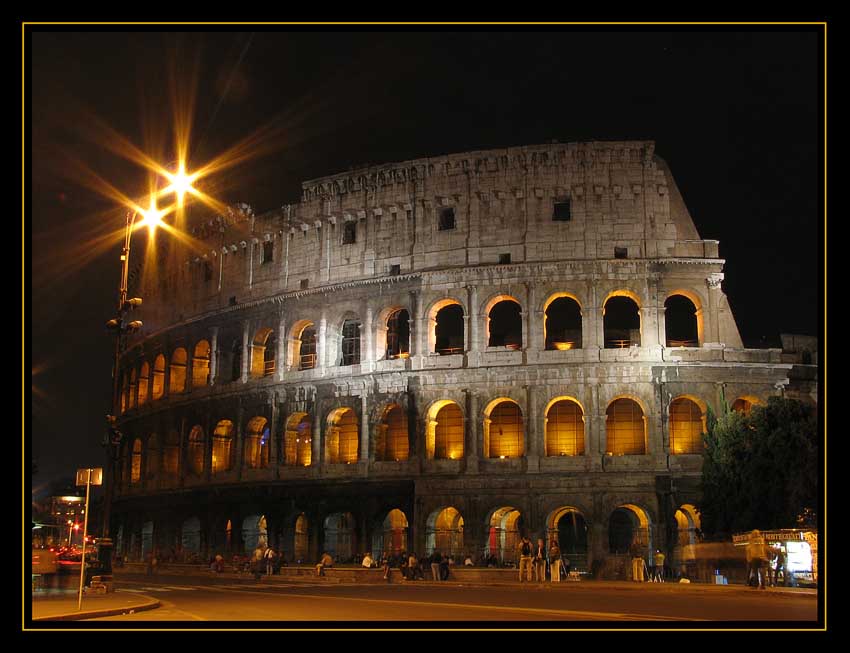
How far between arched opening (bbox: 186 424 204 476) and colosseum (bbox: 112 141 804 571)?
153 centimetres

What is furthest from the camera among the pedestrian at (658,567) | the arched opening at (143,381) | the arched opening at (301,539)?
the arched opening at (143,381)

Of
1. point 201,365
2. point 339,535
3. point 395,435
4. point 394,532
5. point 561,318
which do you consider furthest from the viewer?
point 201,365

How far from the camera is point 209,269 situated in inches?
1804

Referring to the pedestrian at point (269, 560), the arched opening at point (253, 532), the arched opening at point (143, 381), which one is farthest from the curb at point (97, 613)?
the arched opening at point (143, 381)

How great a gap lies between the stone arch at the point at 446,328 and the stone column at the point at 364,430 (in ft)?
10.2

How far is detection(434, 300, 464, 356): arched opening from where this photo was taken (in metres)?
41.5

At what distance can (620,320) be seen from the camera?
153ft

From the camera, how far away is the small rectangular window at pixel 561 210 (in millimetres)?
37406

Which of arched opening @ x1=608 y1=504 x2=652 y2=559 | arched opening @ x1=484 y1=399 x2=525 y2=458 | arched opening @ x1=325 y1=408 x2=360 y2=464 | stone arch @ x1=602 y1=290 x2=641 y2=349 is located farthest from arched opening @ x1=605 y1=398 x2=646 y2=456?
arched opening @ x1=325 y1=408 x2=360 y2=464

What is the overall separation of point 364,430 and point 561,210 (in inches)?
421

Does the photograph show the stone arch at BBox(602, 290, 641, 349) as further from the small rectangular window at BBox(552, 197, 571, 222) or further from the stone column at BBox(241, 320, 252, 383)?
the stone column at BBox(241, 320, 252, 383)

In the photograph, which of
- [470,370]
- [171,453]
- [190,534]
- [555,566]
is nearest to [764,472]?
[555,566]

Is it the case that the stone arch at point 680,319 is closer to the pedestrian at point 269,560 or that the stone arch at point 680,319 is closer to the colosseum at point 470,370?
the colosseum at point 470,370

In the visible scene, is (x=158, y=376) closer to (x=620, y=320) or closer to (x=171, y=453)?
(x=171, y=453)
